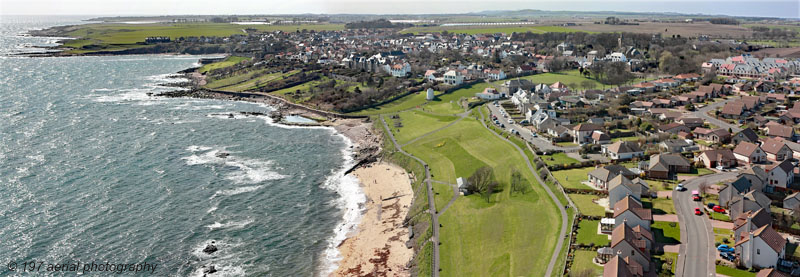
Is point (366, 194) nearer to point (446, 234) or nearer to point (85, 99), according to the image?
point (446, 234)

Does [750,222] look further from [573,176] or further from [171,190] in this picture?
[171,190]

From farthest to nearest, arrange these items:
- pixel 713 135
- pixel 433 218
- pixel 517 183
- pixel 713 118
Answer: pixel 713 118
pixel 713 135
pixel 517 183
pixel 433 218

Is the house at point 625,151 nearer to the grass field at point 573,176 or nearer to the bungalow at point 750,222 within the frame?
the grass field at point 573,176

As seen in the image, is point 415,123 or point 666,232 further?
point 415,123

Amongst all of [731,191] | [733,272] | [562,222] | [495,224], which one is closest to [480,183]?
[495,224]

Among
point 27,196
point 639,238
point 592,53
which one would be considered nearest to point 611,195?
point 639,238

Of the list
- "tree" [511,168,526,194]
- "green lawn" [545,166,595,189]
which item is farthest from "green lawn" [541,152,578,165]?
"tree" [511,168,526,194]

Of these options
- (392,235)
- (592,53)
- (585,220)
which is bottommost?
(392,235)
